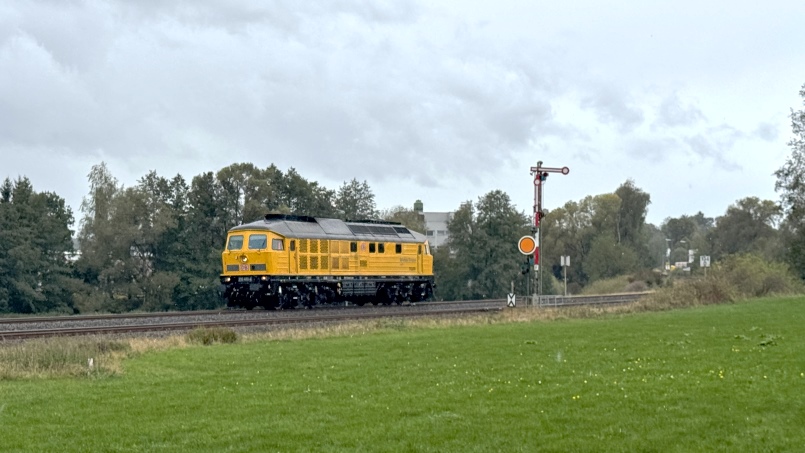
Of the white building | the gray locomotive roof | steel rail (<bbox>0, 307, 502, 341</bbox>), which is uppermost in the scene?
the white building

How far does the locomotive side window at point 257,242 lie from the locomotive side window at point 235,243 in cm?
78

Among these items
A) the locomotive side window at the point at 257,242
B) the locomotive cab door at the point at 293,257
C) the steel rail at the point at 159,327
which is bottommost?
the steel rail at the point at 159,327

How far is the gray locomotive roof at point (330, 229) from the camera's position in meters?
41.0

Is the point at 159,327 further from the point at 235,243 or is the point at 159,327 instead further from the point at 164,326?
the point at 235,243

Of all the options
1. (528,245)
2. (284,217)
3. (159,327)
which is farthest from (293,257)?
(159,327)

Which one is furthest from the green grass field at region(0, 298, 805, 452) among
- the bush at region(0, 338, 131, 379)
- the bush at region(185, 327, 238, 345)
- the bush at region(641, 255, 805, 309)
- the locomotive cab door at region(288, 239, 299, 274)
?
the bush at region(641, 255, 805, 309)

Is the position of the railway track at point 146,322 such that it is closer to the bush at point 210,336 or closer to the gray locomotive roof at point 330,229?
the bush at point 210,336

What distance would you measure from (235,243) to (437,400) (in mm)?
30002

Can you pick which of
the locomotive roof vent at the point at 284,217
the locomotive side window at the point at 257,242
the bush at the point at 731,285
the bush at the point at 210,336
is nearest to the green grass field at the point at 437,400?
the bush at the point at 210,336

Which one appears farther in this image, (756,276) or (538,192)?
(756,276)

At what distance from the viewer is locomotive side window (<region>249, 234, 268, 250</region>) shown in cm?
4006

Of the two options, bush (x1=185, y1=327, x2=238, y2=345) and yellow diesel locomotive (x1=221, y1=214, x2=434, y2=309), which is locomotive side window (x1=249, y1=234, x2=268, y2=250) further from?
bush (x1=185, y1=327, x2=238, y2=345)

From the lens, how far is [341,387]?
14398mm

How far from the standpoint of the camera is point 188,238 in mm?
74188
